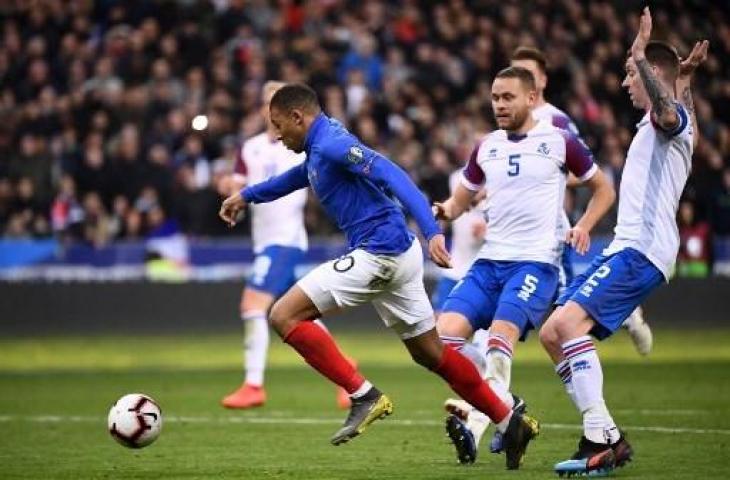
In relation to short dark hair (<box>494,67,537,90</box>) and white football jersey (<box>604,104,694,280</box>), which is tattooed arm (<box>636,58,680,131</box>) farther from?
short dark hair (<box>494,67,537,90</box>)

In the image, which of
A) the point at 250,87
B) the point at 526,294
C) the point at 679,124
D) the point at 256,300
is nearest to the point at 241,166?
the point at 256,300

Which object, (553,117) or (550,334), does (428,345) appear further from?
(553,117)

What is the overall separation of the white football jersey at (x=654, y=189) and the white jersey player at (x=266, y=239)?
20.2ft

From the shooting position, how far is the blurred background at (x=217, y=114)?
22406mm

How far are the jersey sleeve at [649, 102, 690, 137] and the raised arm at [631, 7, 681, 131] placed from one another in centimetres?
2

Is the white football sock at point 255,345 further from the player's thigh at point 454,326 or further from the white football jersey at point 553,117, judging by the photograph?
the player's thigh at point 454,326


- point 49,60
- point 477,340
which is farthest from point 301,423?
point 49,60

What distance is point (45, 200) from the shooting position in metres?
23.2

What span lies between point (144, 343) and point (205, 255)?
61.5 inches

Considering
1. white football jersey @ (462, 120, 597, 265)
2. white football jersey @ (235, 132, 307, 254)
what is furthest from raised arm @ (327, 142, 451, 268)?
white football jersey @ (235, 132, 307, 254)

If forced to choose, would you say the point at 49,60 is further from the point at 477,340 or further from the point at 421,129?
the point at 477,340

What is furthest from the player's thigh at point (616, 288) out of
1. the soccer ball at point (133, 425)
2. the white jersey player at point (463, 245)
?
the white jersey player at point (463, 245)

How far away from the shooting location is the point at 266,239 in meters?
15.1

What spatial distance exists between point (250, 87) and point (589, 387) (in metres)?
16.9
